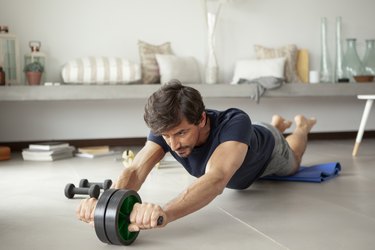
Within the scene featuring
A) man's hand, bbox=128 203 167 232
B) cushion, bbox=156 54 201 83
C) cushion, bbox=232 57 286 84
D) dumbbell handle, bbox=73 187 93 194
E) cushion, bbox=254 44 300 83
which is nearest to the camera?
man's hand, bbox=128 203 167 232

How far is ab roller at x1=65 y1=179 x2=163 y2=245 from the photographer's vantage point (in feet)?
4.76

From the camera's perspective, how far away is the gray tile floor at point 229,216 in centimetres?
161

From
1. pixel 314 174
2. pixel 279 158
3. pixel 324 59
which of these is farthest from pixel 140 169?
pixel 324 59

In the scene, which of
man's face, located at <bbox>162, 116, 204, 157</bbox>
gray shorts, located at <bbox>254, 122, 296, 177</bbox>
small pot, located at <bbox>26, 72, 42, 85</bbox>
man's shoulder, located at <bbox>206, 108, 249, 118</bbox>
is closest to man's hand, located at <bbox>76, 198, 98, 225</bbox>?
man's face, located at <bbox>162, 116, 204, 157</bbox>

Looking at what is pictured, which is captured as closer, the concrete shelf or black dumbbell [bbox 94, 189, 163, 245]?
black dumbbell [bbox 94, 189, 163, 245]

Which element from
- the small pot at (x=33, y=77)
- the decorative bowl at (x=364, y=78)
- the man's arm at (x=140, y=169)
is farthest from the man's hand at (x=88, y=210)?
the decorative bowl at (x=364, y=78)

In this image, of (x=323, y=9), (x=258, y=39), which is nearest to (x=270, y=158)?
(x=258, y=39)

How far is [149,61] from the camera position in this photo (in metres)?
5.01

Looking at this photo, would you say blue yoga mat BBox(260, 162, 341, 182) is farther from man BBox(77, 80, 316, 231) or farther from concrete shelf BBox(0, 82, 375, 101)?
concrete shelf BBox(0, 82, 375, 101)

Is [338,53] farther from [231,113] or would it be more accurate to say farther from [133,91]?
[231,113]

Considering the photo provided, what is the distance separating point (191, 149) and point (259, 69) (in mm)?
3450

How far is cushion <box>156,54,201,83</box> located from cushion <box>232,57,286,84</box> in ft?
1.50

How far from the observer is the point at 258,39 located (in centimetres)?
546

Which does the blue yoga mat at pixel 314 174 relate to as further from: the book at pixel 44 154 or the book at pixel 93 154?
the book at pixel 44 154
